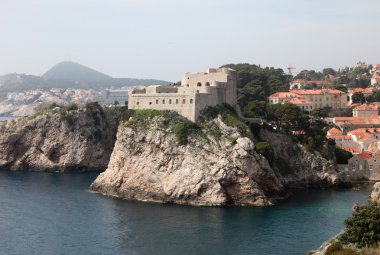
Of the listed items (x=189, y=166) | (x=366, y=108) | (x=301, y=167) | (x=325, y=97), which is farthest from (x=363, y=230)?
(x=325, y=97)

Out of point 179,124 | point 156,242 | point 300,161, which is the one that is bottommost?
point 156,242

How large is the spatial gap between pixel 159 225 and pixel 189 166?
443 inches

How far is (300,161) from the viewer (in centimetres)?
6662

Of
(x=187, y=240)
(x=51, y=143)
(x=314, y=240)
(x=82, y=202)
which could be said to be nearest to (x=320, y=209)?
(x=314, y=240)

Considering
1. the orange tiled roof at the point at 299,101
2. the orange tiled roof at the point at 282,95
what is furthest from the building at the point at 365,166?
the orange tiled roof at the point at 282,95

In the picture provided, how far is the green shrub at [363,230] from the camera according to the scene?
2353 cm

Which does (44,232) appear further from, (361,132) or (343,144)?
(361,132)

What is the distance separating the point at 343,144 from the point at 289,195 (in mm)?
21848

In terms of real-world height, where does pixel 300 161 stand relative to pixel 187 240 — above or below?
above

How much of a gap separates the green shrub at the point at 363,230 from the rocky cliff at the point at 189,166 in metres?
29.5

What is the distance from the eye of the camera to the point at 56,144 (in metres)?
83.8

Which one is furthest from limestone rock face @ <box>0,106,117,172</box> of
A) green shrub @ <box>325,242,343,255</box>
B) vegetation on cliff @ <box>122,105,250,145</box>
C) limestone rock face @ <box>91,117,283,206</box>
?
green shrub @ <box>325,242,343,255</box>

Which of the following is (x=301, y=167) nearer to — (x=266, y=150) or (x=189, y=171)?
(x=266, y=150)

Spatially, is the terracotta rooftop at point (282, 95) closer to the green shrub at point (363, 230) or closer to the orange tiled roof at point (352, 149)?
the orange tiled roof at point (352, 149)
